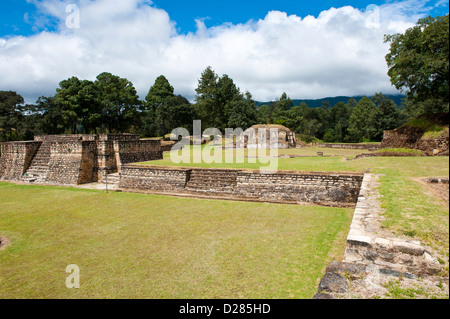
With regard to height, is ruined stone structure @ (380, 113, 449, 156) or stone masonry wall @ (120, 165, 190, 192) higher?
ruined stone structure @ (380, 113, 449, 156)

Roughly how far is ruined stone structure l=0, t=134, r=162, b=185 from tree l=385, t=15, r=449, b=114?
13742 mm

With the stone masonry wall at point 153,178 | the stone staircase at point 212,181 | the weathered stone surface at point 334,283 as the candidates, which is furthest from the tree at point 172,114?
the weathered stone surface at point 334,283

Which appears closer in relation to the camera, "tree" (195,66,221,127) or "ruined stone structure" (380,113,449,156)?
"ruined stone structure" (380,113,449,156)

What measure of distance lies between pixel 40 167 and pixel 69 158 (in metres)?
2.88

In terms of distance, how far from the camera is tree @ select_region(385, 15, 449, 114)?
10.9 meters

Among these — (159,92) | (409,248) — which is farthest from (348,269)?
(159,92)

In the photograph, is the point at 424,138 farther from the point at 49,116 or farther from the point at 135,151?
the point at 49,116

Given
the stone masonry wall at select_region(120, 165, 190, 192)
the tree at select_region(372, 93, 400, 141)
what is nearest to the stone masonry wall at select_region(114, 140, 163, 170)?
the stone masonry wall at select_region(120, 165, 190, 192)

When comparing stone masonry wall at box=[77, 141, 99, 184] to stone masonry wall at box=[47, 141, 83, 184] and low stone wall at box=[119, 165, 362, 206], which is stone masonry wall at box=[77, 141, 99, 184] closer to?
stone masonry wall at box=[47, 141, 83, 184]

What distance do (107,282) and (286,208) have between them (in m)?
5.01

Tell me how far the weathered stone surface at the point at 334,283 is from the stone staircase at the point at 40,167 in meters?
14.4

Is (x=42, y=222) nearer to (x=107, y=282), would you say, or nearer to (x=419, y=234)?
(x=107, y=282)

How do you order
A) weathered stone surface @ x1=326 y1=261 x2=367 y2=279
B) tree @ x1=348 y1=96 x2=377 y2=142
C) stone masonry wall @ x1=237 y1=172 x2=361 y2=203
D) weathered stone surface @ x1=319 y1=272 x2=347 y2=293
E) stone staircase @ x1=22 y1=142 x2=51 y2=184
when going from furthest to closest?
tree @ x1=348 y1=96 x2=377 y2=142 < stone staircase @ x1=22 y1=142 x2=51 y2=184 < stone masonry wall @ x1=237 y1=172 x2=361 y2=203 < weathered stone surface @ x1=326 y1=261 x2=367 y2=279 < weathered stone surface @ x1=319 y1=272 x2=347 y2=293

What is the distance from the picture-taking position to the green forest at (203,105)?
11984mm
